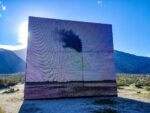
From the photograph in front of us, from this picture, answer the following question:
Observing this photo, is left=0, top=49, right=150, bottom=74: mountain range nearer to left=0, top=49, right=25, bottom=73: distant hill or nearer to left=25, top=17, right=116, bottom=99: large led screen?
left=0, top=49, right=25, bottom=73: distant hill

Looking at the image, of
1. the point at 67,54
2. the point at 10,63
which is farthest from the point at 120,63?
the point at 67,54

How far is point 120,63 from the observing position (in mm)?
178125

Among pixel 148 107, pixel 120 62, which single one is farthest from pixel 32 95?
pixel 120 62

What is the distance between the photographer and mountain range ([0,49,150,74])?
164 m

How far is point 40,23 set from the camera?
28328mm

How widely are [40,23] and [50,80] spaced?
6944 millimetres

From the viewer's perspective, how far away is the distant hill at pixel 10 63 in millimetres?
158725

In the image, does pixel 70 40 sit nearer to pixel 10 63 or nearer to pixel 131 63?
pixel 10 63

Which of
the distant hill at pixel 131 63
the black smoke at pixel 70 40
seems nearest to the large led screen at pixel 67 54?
the black smoke at pixel 70 40

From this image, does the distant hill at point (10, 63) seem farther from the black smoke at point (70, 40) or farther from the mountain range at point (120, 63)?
the black smoke at point (70, 40)

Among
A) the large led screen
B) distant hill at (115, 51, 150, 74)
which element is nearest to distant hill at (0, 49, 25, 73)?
distant hill at (115, 51, 150, 74)

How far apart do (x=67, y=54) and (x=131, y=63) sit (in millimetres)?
160725

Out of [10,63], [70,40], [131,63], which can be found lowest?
[70,40]

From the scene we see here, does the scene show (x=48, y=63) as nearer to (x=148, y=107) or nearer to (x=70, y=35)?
(x=70, y=35)
